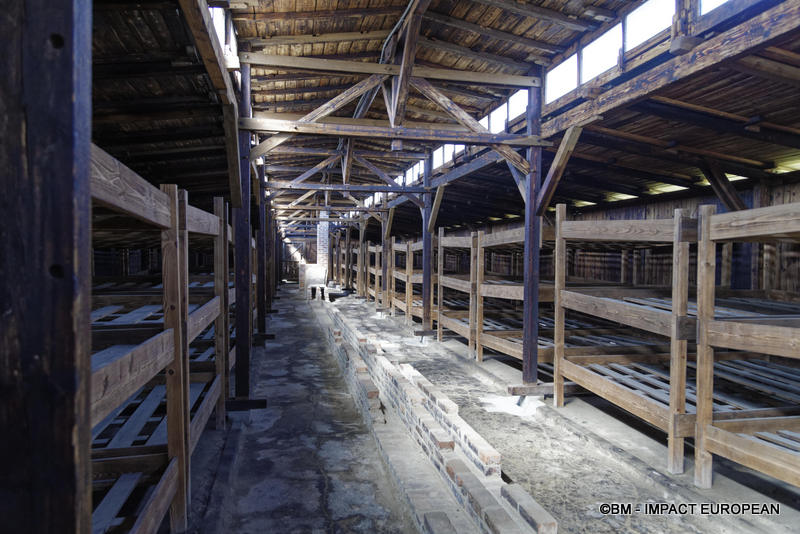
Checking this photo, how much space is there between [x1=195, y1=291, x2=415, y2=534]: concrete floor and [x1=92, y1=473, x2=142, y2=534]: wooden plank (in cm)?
67

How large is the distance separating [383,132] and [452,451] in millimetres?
4173

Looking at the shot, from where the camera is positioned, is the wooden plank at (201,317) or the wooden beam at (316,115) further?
the wooden beam at (316,115)

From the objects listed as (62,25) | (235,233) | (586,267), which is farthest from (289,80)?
(586,267)

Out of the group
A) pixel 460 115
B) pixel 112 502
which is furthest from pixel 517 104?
pixel 112 502

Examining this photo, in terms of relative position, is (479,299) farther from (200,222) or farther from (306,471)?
(200,222)

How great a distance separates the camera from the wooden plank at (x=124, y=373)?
1770 mm

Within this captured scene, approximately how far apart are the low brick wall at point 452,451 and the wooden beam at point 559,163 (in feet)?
10.4

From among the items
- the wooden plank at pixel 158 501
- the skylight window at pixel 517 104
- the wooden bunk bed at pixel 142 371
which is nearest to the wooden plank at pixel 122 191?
the wooden bunk bed at pixel 142 371

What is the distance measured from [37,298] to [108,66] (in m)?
3.39

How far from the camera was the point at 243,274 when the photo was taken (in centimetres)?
582

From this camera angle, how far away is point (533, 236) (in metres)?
6.58

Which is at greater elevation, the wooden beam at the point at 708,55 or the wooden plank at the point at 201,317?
the wooden beam at the point at 708,55

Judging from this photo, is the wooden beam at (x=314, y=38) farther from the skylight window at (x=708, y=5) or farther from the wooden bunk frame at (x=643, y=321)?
the skylight window at (x=708, y=5)

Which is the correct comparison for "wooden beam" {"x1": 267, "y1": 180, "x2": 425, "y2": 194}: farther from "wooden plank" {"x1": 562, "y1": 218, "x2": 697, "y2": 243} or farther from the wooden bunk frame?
"wooden plank" {"x1": 562, "y1": 218, "x2": 697, "y2": 243}
